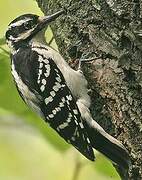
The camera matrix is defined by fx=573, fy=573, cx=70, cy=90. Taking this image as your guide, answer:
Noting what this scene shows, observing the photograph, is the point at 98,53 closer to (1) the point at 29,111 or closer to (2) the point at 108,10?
(2) the point at 108,10

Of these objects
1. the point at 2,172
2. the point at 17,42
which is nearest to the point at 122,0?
the point at 17,42

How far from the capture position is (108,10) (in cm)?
297

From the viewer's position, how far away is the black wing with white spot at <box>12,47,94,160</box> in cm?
337

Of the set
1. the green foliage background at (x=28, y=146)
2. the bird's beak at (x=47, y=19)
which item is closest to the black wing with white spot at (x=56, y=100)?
the green foliage background at (x=28, y=146)

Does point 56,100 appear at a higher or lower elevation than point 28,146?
higher

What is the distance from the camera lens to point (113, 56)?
3010 mm

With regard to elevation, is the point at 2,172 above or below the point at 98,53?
below

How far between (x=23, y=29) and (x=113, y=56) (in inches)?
44.9

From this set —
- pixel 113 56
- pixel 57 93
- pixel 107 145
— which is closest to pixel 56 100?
pixel 57 93

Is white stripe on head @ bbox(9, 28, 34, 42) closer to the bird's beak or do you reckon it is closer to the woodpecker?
the woodpecker

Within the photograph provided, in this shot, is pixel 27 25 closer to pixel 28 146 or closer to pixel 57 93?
pixel 57 93

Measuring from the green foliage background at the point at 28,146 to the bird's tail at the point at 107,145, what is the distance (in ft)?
0.27

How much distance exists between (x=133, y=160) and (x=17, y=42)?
4.83ft

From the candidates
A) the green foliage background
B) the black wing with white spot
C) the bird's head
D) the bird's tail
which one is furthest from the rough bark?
the bird's head
